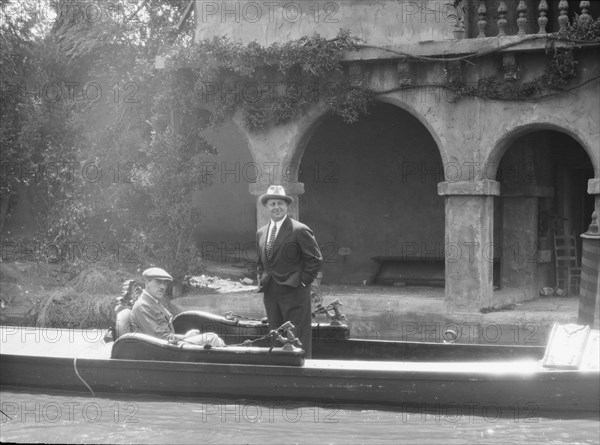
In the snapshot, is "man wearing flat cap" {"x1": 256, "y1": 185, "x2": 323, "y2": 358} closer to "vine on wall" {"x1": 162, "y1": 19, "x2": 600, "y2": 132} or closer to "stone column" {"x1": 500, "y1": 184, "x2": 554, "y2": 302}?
"vine on wall" {"x1": 162, "y1": 19, "x2": 600, "y2": 132}

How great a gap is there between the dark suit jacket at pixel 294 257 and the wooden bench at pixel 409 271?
7.82 meters

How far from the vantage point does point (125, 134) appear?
60.6 ft

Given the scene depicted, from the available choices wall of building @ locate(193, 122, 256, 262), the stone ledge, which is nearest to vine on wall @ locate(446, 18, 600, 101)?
the stone ledge

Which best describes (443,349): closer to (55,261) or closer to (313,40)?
(313,40)


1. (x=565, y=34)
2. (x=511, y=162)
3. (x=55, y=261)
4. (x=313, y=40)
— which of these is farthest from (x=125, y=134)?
(x=565, y=34)

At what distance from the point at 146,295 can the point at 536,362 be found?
3901 mm

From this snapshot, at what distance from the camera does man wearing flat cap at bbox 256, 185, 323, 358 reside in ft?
33.3

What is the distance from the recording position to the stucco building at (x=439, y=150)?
1420 cm

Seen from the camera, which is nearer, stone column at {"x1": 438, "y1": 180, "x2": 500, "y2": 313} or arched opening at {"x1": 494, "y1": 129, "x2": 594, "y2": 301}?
stone column at {"x1": 438, "y1": 180, "x2": 500, "y2": 313}

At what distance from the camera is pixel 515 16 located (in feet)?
51.9

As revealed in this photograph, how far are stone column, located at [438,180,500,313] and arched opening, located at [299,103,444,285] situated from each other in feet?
10.9

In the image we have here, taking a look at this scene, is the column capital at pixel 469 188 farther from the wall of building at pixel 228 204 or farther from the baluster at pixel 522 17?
the wall of building at pixel 228 204

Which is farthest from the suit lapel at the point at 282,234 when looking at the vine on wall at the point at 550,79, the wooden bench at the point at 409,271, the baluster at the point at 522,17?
the wooden bench at the point at 409,271

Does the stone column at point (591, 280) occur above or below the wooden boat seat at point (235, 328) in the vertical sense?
above
